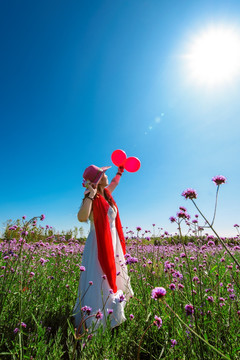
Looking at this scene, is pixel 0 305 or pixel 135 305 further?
pixel 135 305

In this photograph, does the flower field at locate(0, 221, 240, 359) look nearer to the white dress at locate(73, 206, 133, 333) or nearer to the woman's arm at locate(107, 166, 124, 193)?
the white dress at locate(73, 206, 133, 333)

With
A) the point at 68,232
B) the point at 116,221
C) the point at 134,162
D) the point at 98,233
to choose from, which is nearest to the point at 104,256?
the point at 98,233

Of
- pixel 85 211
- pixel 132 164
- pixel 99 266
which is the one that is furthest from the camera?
pixel 132 164

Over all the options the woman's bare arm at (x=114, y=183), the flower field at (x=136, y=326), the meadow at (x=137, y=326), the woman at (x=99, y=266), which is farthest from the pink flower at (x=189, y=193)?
the woman's bare arm at (x=114, y=183)

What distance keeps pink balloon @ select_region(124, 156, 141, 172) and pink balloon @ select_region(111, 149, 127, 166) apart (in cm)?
13

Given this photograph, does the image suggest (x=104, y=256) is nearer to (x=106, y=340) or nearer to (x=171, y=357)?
(x=106, y=340)

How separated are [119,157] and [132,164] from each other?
0.34m

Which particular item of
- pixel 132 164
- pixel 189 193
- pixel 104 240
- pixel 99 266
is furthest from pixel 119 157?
pixel 189 193

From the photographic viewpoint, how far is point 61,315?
247cm

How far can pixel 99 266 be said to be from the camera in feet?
8.16

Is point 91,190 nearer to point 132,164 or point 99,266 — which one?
point 99,266

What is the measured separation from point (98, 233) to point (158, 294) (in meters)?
1.63

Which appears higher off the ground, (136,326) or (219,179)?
(219,179)

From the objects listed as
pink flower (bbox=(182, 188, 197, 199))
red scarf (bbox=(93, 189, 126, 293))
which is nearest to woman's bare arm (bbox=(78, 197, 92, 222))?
red scarf (bbox=(93, 189, 126, 293))
